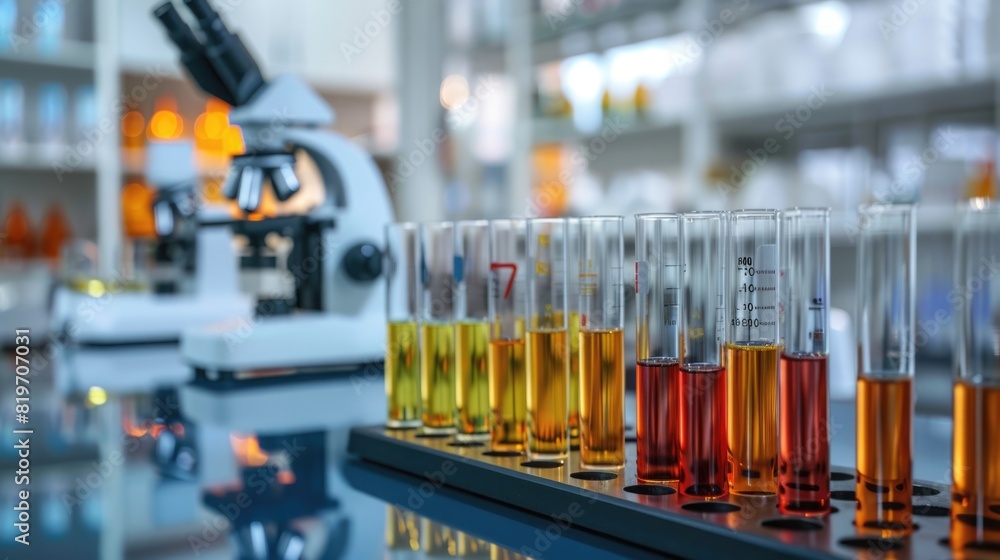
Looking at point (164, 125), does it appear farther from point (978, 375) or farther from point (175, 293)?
point (978, 375)

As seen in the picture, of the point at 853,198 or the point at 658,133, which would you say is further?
the point at 658,133

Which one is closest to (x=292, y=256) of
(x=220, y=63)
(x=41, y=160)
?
(x=220, y=63)

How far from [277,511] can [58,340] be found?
204cm

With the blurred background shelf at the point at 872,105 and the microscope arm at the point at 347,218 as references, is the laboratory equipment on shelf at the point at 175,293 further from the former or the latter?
the blurred background shelf at the point at 872,105

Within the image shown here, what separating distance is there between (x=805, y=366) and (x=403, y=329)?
482 millimetres

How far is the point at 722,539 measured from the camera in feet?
1.83

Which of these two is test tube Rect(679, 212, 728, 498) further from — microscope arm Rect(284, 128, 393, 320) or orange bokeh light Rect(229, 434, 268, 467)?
microscope arm Rect(284, 128, 393, 320)

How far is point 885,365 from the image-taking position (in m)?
0.59

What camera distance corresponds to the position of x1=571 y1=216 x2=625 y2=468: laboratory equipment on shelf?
73 cm

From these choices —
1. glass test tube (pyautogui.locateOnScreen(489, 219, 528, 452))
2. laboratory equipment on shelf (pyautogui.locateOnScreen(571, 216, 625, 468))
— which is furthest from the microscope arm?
laboratory equipment on shelf (pyautogui.locateOnScreen(571, 216, 625, 468))

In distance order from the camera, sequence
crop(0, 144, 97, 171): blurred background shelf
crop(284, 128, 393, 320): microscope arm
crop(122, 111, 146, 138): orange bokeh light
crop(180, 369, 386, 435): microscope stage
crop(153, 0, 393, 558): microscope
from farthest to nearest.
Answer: crop(122, 111, 146, 138): orange bokeh light < crop(0, 144, 97, 171): blurred background shelf < crop(284, 128, 393, 320): microscope arm < crop(153, 0, 393, 558): microscope < crop(180, 369, 386, 435): microscope stage

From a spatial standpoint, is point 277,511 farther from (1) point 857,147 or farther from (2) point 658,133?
(2) point 658,133

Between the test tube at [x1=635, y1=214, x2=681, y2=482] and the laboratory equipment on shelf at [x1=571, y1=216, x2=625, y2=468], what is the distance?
4 centimetres

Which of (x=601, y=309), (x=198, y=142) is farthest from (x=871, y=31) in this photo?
(x=198, y=142)
